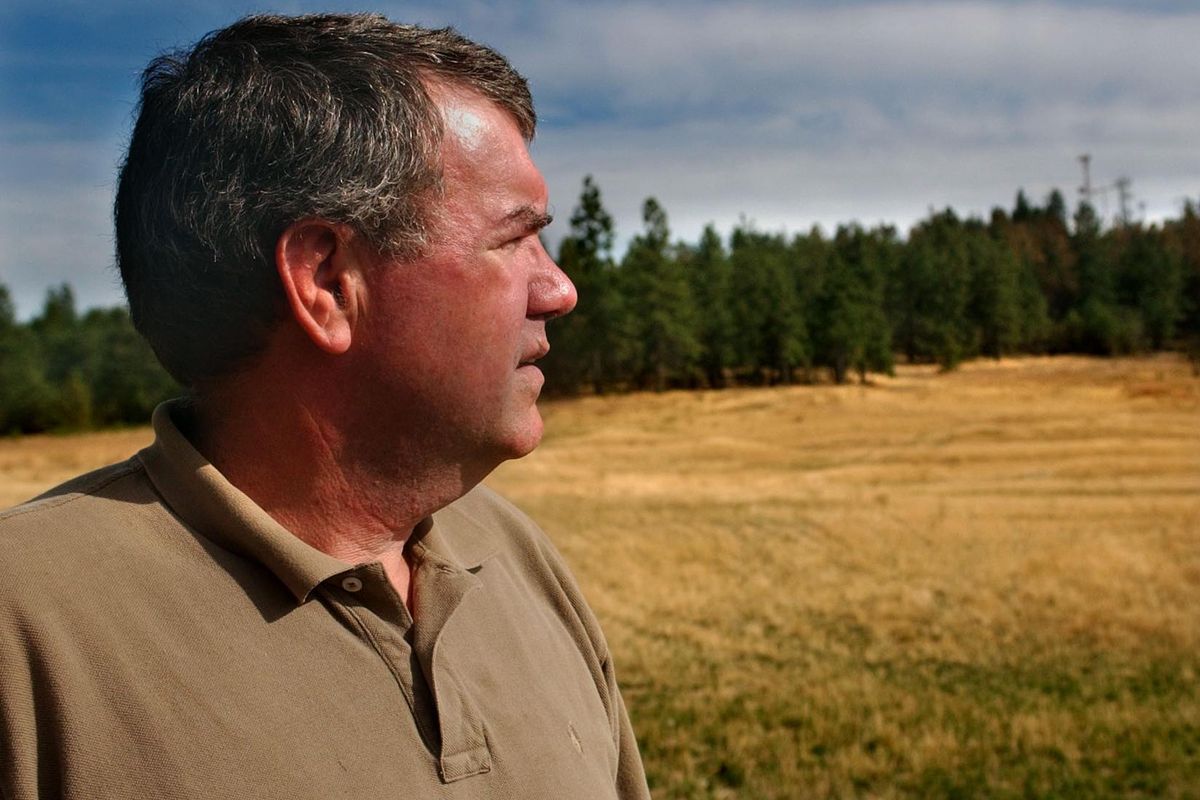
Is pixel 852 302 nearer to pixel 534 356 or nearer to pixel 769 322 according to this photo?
pixel 769 322

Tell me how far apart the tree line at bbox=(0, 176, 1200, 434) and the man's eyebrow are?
51.1 m

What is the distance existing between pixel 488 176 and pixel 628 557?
1632cm

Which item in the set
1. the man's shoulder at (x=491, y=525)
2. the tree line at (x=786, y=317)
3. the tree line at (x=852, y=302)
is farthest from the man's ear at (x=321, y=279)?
the tree line at (x=786, y=317)

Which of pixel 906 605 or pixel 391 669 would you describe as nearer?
pixel 391 669

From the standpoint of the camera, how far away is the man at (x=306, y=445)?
4.33ft

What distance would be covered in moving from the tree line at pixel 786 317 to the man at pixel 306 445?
51.2 m

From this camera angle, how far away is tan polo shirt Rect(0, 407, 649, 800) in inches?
49.5

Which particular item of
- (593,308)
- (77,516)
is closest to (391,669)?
(77,516)

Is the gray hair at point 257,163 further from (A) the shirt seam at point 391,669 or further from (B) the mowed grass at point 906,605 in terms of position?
(B) the mowed grass at point 906,605

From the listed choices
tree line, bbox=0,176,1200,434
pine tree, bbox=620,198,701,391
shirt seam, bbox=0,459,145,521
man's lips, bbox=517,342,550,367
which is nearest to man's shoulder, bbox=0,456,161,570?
shirt seam, bbox=0,459,145,521

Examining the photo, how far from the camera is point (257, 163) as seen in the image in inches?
58.0

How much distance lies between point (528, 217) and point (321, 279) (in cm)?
32

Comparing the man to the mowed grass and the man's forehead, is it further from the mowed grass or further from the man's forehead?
the mowed grass

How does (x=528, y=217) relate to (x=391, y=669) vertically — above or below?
above
